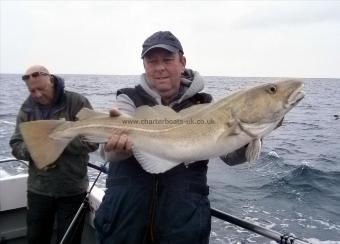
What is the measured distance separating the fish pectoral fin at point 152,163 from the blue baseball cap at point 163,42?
0.94 meters

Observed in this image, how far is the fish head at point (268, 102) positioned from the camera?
3248 millimetres

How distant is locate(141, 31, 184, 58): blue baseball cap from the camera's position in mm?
3605

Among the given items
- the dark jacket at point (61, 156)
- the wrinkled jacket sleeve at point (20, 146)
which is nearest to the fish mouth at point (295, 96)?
the dark jacket at point (61, 156)

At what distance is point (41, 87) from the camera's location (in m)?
5.15

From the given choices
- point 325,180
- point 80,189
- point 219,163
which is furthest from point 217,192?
point 80,189

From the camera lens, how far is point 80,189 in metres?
5.30

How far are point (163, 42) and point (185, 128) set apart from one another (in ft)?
2.68

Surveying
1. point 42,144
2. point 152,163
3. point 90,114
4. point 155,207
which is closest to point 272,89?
point 152,163

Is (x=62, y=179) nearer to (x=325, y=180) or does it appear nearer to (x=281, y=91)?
(x=281, y=91)

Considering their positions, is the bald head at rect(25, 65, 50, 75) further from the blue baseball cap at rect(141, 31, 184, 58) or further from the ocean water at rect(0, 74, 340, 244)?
A: the ocean water at rect(0, 74, 340, 244)

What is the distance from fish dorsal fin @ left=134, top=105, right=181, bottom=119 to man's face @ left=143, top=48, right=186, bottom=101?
26 cm

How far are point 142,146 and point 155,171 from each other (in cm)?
34

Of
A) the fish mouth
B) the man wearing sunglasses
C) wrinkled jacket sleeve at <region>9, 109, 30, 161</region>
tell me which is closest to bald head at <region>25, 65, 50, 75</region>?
the man wearing sunglasses

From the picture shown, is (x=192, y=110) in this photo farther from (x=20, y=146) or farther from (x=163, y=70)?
(x=20, y=146)
